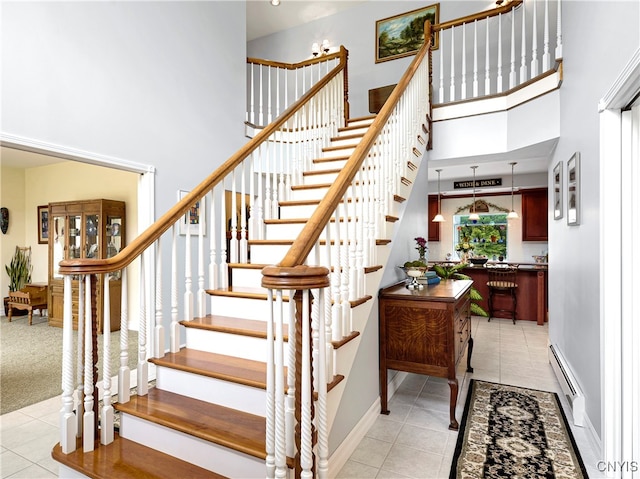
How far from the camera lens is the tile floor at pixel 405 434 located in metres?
2.02

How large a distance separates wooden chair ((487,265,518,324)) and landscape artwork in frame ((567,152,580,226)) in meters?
3.20

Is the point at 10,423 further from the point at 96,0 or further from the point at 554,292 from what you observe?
the point at 554,292

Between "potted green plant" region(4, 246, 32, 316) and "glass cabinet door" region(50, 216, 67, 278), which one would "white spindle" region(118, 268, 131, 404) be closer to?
"glass cabinet door" region(50, 216, 67, 278)

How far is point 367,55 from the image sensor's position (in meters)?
6.42

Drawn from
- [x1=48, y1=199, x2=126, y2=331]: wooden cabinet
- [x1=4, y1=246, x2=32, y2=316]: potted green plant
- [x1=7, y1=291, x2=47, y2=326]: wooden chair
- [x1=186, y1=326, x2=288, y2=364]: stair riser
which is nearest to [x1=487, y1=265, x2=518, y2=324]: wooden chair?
[x1=186, y1=326, x2=288, y2=364]: stair riser

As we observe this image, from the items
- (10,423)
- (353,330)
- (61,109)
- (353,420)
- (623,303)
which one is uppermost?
(61,109)

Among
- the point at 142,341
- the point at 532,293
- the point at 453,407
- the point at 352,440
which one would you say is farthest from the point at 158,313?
the point at 532,293

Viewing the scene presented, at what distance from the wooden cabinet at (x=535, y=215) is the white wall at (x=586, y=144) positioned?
177 inches

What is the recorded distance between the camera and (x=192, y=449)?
A: 1670 millimetres

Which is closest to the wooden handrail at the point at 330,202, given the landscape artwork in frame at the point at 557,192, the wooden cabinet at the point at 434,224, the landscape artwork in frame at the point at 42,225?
the landscape artwork in frame at the point at 557,192

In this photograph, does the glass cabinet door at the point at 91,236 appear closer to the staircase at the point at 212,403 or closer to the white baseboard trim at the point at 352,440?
the staircase at the point at 212,403

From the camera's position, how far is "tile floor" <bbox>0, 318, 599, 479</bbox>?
2020mm

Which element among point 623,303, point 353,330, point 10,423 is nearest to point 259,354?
point 353,330

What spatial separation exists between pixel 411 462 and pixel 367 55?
6.40 meters
